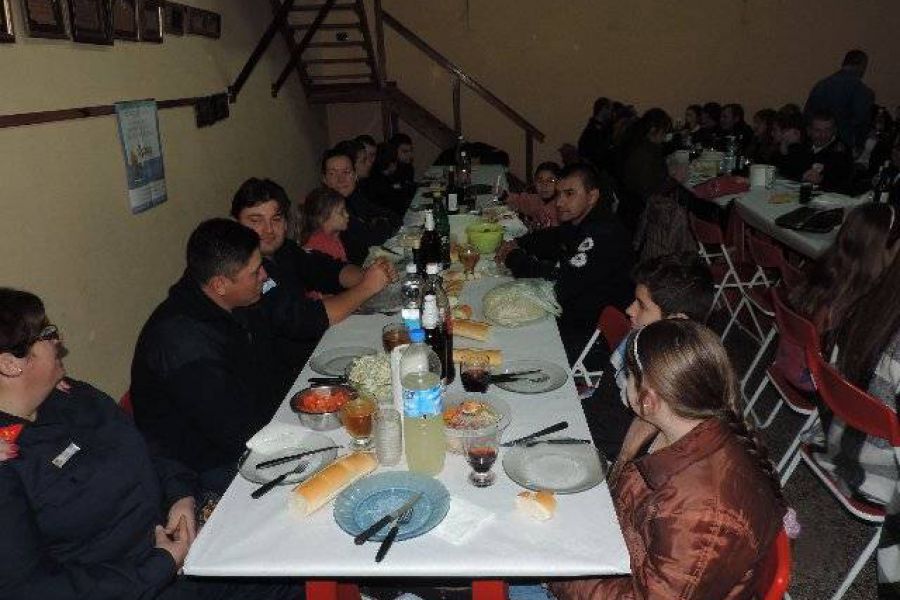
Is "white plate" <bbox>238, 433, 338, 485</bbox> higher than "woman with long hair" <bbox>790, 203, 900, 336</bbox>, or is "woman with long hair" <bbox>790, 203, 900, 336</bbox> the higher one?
"woman with long hair" <bbox>790, 203, 900, 336</bbox>

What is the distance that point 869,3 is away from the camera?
8.93m

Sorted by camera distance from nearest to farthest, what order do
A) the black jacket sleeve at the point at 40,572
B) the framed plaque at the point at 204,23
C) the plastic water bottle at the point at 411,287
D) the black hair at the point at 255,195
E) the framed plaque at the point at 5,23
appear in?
the black jacket sleeve at the point at 40,572 → the plastic water bottle at the point at 411,287 → the framed plaque at the point at 5,23 → the black hair at the point at 255,195 → the framed plaque at the point at 204,23

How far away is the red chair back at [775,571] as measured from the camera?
1.22 meters

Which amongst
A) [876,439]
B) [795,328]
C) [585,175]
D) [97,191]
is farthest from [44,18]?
[876,439]

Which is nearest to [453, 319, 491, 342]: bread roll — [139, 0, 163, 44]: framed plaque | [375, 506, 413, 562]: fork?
[375, 506, 413, 562]: fork

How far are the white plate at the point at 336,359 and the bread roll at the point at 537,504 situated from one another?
86cm

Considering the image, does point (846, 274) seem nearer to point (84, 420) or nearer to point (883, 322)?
point (883, 322)

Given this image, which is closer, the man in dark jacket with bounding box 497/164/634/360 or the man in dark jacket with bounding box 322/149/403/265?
the man in dark jacket with bounding box 497/164/634/360

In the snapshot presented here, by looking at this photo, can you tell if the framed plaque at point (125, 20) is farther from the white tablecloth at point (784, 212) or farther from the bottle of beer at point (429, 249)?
the white tablecloth at point (784, 212)

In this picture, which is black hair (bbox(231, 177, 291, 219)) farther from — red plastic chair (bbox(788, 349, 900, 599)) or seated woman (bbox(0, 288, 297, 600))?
red plastic chair (bbox(788, 349, 900, 599))

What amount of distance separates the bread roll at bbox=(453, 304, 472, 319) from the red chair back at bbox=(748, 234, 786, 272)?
1783 millimetres

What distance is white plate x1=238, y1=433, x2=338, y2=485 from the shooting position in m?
1.59

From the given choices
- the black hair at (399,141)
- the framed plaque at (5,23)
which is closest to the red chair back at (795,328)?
the framed plaque at (5,23)

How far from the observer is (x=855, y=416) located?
1.91 meters
